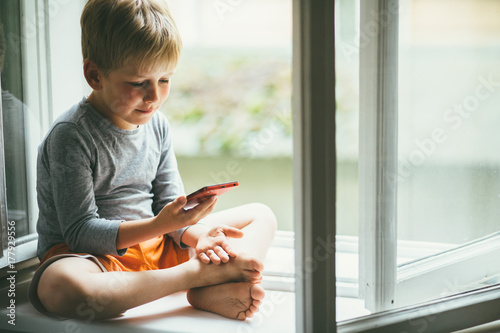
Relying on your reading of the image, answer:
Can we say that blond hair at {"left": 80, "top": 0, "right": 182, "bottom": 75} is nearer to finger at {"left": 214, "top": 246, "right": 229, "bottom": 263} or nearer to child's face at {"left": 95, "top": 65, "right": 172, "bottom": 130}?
child's face at {"left": 95, "top": 65, "right": 172, "bottom": 130}

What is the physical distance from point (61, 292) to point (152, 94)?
413 mm

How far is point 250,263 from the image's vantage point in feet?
3.21

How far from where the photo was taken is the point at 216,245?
102 centimetres

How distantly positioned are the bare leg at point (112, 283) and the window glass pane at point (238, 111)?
103cm

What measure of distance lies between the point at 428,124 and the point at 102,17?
668 millimetres

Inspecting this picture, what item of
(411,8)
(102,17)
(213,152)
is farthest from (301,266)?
(213,152)

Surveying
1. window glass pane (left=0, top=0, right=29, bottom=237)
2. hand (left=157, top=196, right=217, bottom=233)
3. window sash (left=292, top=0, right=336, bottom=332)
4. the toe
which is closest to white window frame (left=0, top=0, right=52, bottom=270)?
window glass pane (left=0, top=0, right=29, bottom=237)

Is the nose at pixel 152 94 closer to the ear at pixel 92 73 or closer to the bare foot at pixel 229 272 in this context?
the ear at pixel 92 73

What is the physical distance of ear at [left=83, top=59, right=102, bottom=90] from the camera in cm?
102

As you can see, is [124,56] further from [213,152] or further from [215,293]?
[213,152]

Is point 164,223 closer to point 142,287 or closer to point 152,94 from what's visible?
point 142,287

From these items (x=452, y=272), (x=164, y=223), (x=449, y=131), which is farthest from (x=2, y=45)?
(x=452, y=272)

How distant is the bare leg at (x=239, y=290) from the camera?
94 cm

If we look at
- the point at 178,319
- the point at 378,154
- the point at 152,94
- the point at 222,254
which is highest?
the point at 152,94
